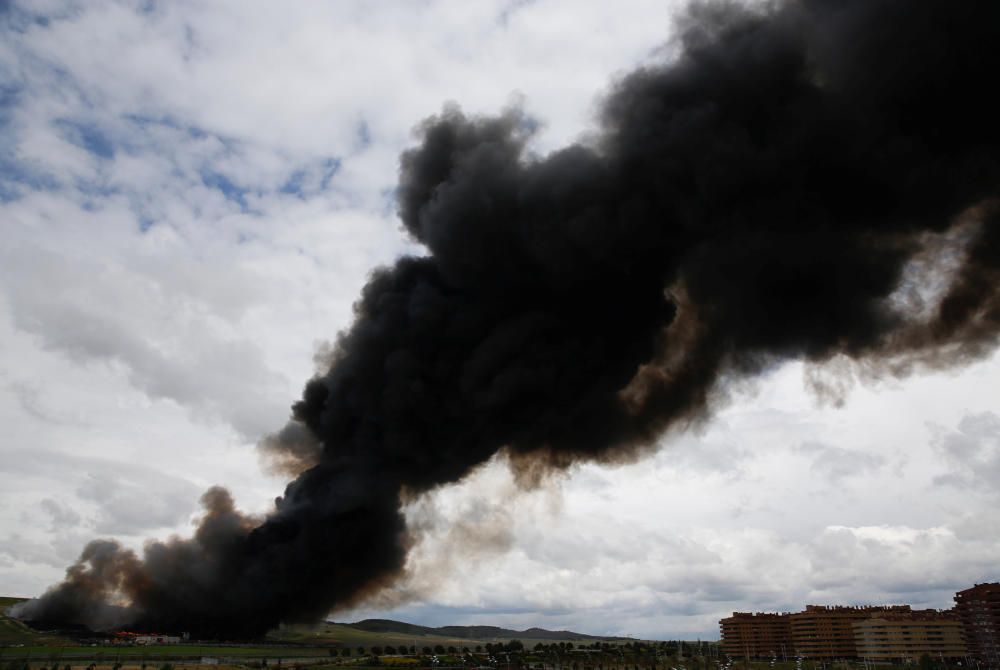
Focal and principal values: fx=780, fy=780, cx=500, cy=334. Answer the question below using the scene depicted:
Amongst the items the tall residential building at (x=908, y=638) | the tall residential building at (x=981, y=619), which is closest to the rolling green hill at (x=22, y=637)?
the tall residential building at (x=908, y=638)

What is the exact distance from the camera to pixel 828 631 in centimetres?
16988

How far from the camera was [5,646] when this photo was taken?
257ft

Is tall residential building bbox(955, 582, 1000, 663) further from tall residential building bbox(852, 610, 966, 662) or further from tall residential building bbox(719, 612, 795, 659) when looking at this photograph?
tall residential building bbox(719, 612, 795, 659)

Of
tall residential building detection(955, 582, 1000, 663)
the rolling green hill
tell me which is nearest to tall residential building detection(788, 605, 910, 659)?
tall residential building detection(955, 582, 1000, 663)

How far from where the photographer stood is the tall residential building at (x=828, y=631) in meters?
167

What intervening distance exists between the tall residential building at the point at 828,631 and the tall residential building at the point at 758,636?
12.0 feet

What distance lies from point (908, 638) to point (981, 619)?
51.7ft

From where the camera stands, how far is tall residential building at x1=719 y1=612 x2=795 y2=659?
178 metres

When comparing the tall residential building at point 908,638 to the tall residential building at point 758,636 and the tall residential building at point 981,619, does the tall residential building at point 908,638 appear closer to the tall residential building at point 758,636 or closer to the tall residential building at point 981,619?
the tall residential building at point 981,619

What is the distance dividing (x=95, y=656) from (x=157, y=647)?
5.79 m

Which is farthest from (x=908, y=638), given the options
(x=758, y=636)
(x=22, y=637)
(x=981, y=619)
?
(x=22, y=637)

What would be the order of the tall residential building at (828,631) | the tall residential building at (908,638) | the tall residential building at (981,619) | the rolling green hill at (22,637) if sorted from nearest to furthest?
the rolling green hill at (22,637)
the tall residential building at (981,619)
the tall residential building at (908,638)
the tall residential building at (828,631)

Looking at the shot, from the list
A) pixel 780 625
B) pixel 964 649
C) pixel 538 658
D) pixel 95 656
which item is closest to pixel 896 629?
pixel 964 649

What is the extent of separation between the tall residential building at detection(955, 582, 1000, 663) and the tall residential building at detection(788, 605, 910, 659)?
17.0 metres
